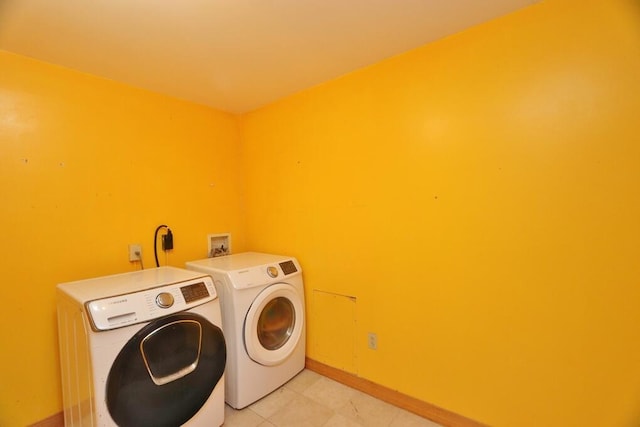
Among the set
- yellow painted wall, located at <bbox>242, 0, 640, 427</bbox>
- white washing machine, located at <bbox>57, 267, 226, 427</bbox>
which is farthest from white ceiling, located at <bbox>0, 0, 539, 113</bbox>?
white washing machine, located at <bbox>57, 267, 226, 427</bbox>

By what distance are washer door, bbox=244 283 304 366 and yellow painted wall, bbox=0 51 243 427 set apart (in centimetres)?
82

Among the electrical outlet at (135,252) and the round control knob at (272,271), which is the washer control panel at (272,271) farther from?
the electrical outlet at (135,252)

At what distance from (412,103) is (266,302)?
1489 millimetres

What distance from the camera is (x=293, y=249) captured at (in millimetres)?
2186

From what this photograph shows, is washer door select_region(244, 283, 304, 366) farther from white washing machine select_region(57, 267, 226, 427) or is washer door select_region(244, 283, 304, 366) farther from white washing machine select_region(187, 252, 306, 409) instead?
white washing machine select_region(57, 267, 226, 427)

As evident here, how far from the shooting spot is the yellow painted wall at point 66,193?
1437mm

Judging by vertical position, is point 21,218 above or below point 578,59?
below

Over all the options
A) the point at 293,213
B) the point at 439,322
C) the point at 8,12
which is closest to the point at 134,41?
the point at 8,12

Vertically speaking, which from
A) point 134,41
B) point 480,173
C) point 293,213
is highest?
point 134,41

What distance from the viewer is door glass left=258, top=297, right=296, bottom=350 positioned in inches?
70.6

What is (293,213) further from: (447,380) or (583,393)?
(583,393)

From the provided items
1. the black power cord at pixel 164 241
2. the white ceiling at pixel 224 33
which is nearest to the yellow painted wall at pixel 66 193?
the black power cord at pixel 164 241

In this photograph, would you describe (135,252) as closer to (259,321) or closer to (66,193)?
(66,193)

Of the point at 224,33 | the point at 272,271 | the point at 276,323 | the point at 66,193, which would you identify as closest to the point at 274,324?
the point at 276,323
